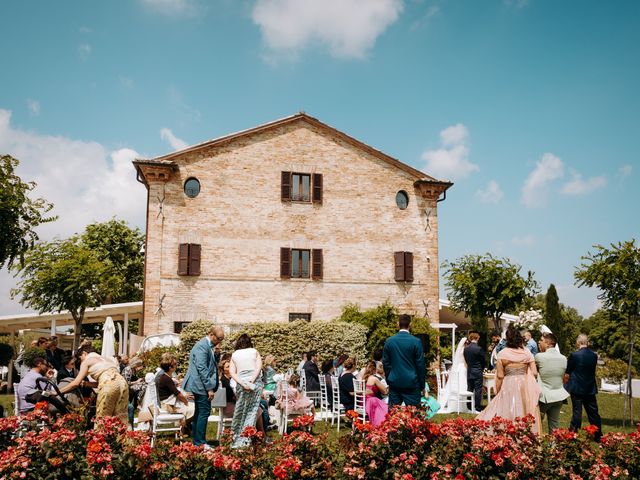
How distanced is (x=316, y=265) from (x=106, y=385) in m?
16.0

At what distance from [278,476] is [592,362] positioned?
6.90 m

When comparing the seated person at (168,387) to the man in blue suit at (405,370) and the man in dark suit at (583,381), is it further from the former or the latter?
the man in dark suit at (583,381)

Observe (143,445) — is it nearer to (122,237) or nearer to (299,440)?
(299,440)

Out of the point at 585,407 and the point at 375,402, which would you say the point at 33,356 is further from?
the point at 585,407

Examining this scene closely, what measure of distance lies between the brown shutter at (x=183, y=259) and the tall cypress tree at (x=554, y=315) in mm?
18653

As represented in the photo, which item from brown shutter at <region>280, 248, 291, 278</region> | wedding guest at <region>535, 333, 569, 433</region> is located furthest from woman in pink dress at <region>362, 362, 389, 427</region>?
brown shutter at <region>280, 248, 291, 278</region>

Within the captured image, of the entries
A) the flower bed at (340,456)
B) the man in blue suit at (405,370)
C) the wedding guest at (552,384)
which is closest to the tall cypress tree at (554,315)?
the wedding guest at (552,384)

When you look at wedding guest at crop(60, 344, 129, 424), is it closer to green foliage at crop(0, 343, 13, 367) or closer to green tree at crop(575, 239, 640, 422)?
green tree at crop(575, 239, 640, 422)

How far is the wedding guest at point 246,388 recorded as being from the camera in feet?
27.1

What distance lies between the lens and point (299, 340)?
758 inches

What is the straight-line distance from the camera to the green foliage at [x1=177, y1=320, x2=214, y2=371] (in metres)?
18.3

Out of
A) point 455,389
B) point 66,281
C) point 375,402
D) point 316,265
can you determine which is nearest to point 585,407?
point 375,402

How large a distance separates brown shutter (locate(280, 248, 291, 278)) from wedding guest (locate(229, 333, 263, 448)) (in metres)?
13.9

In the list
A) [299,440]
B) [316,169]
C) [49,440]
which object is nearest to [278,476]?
[299,440]
